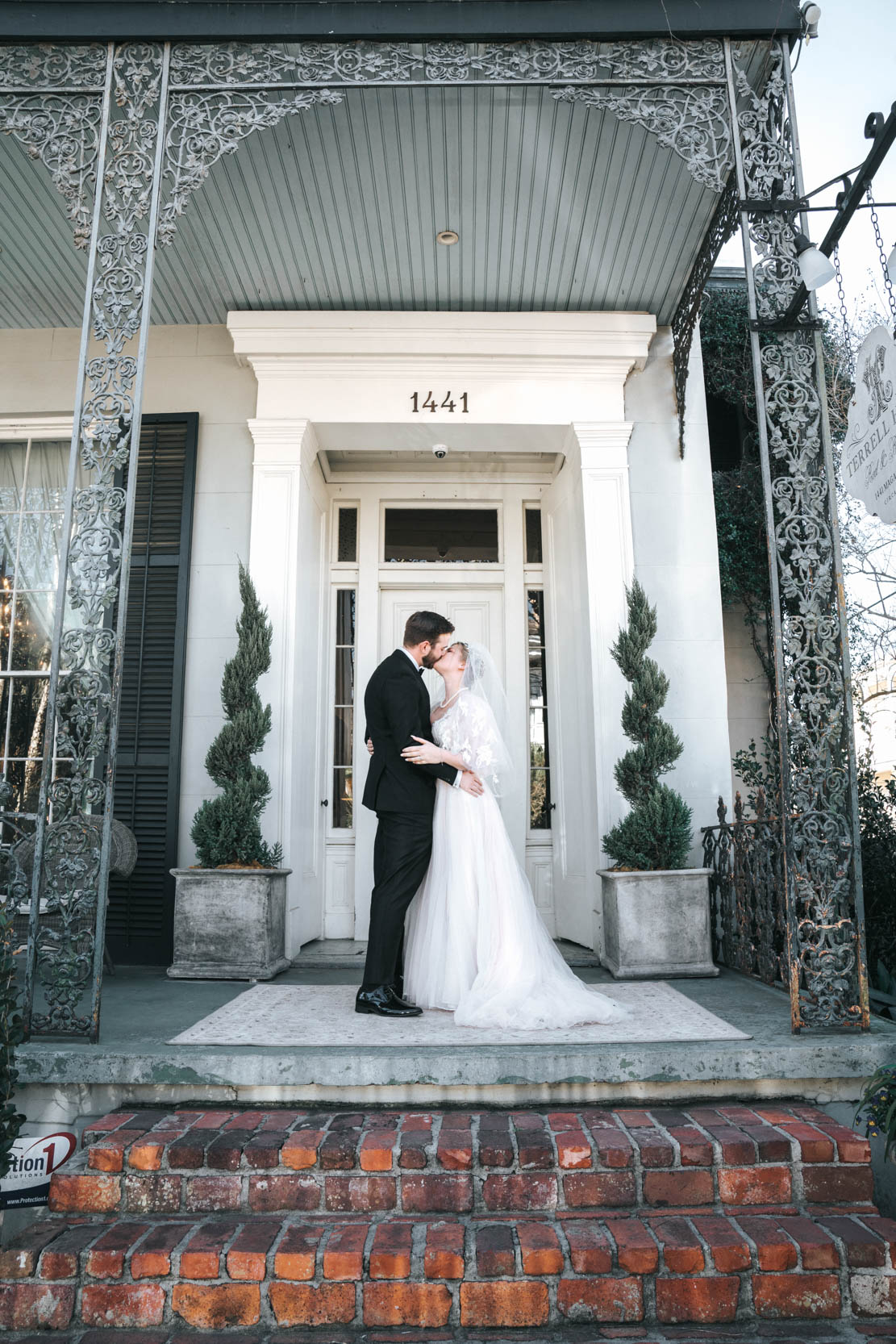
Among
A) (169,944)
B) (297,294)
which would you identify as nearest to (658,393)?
(297,294)

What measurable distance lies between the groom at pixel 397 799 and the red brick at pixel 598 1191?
1227mm

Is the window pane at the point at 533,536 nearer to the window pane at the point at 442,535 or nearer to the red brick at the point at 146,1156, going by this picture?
the window pane at the point at 442,535

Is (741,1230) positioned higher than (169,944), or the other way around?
(169,944)

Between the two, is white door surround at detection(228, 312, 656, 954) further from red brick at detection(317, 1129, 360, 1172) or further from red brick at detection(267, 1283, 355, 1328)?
red brick at detection(267, 1283, 355, 1328)

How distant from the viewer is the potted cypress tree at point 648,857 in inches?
182

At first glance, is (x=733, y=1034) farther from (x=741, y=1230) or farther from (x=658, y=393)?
(x=658, y=393)

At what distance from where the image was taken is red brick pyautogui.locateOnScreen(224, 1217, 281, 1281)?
228 centimetres

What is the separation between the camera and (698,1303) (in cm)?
224

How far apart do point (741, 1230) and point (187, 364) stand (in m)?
5.78

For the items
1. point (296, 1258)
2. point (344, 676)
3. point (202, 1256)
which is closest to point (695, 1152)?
point (296, 1258)

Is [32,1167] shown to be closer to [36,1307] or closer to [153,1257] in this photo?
[36,1307]

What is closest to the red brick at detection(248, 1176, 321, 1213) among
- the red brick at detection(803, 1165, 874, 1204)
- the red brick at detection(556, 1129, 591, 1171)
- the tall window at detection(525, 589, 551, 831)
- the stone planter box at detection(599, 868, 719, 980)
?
the red brick at detection(556, 1129, 591, 1171)

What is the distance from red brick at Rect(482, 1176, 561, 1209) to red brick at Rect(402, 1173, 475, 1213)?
0.19 ft

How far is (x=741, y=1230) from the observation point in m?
2.41
